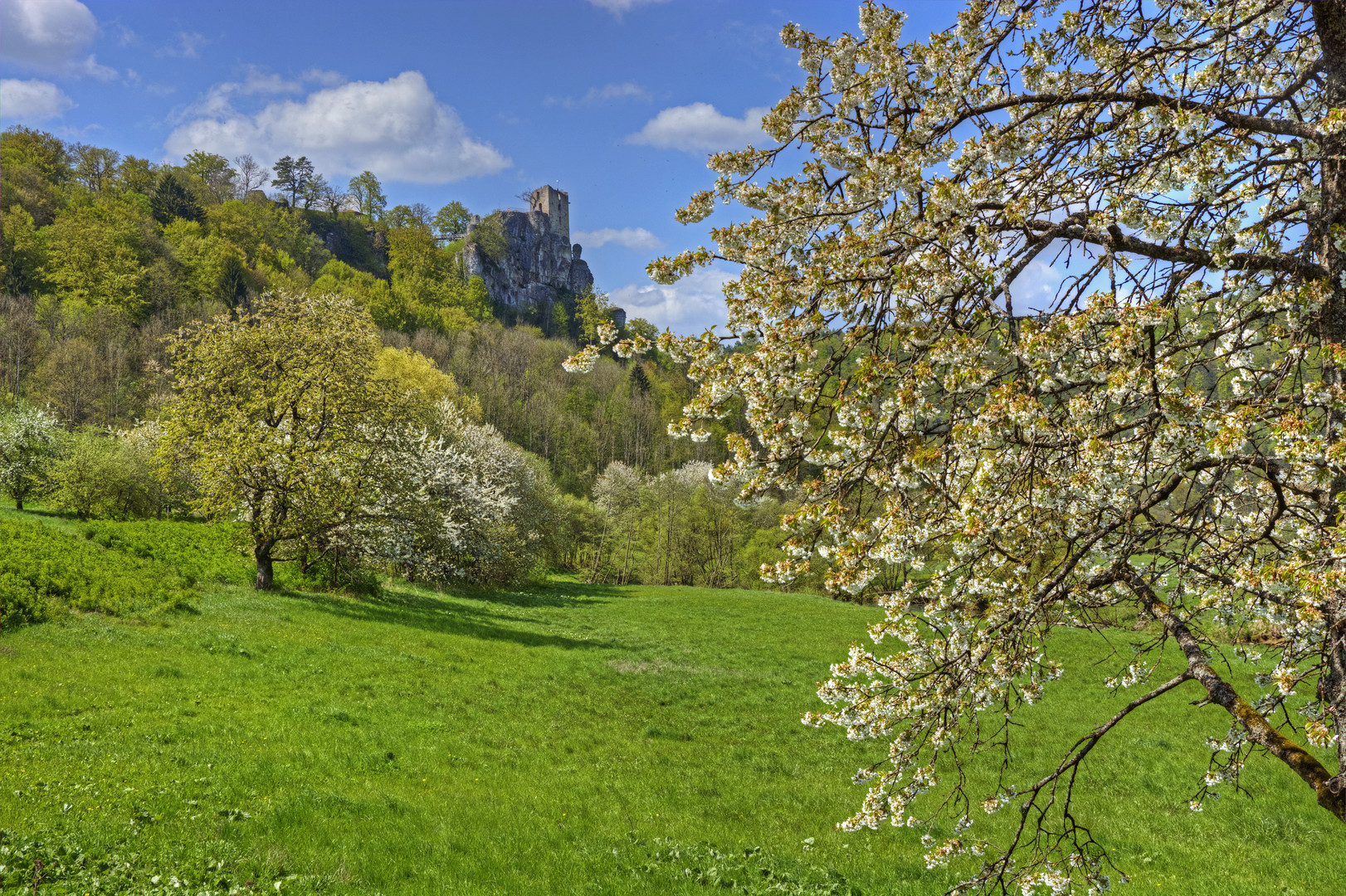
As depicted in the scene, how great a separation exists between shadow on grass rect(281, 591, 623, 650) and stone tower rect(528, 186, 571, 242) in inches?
6227

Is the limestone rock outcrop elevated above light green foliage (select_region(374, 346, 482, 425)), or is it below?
above

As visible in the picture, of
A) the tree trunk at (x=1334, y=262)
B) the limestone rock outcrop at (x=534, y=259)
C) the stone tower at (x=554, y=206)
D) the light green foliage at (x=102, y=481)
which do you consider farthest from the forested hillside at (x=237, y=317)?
the stone tower at (x=554, y=206)

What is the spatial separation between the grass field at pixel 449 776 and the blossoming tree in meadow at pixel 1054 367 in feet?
16.9

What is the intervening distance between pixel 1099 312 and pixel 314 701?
522 inches

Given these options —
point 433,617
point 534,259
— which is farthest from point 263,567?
point 534,259

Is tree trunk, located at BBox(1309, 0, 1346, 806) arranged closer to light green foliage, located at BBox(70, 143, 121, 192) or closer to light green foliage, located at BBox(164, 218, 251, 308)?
light green foliage, located at BBox(164, 218, 251, 308)

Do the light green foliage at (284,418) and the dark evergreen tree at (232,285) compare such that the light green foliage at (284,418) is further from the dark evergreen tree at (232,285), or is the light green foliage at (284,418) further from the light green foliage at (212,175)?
the light green foliage at (212,175)

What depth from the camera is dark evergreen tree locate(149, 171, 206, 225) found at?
87.1 m

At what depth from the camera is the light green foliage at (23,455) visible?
95.3ft

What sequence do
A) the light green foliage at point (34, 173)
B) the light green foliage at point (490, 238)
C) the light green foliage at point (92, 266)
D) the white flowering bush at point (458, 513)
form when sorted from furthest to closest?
the light green foliage at point (490, 238) → the light green foliage at point (34, 173) → the light green foliage at point (92, 266) → the white flowering bush at point (458, 513)

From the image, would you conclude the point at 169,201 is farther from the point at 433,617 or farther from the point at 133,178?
the point at 433,617

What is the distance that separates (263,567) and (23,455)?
1877 centimetres

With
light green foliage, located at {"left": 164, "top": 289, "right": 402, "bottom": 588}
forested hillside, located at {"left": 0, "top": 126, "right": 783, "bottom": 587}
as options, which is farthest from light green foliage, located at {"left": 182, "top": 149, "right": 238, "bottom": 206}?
light green foliage, located at {"left": 164, "top": 289, "right": 402, "bottom": 588}

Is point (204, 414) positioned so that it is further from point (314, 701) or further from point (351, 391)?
point (314, 701)
